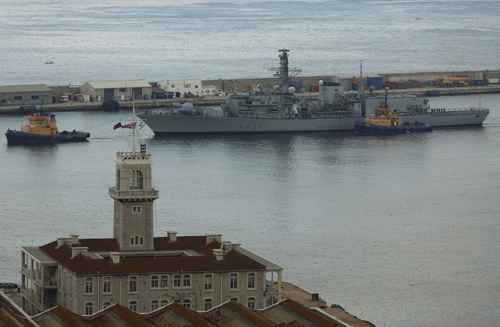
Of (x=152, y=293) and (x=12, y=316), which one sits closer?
(x=12, y=316)

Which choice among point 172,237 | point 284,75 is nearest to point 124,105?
point 284,75

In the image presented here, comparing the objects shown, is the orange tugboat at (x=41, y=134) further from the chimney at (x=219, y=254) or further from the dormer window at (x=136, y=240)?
the chimney at (x=219, y=254)

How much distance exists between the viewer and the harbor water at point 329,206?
3303cm

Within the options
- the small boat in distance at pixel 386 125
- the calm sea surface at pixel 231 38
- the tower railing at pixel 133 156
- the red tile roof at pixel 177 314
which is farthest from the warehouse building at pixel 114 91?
the red tile roof at pixel 177 314

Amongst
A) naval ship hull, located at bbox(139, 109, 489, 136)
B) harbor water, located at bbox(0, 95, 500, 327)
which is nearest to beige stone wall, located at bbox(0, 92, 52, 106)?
naval ship hull, located at bbox(139, 109, 489, 136)

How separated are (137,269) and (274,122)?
39004 millimetres

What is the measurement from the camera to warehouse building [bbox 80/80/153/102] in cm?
7394

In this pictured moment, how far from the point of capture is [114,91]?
243ft

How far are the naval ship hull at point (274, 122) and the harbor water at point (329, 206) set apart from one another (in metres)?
1.42

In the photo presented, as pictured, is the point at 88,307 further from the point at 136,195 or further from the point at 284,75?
the point at 284,75

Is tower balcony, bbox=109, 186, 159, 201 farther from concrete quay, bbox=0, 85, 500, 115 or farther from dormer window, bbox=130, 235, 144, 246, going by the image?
concrete quay, bbox=0, 85, 500, 115

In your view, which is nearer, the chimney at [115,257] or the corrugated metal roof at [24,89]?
the chimney at [115,257]

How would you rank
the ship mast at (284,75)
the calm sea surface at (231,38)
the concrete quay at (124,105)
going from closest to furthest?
the ship mast at (284,75) → the concrete quay at (124,105) → the calm sea surface at (231,38)

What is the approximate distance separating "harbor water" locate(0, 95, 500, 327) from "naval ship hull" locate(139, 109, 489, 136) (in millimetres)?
1422
